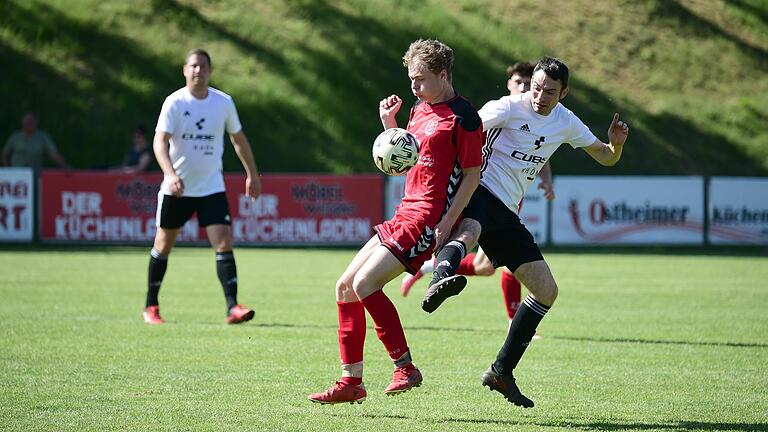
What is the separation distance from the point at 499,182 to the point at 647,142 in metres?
23.6

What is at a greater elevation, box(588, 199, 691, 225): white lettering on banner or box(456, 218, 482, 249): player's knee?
box(456, 218, 482, 249): player's knee

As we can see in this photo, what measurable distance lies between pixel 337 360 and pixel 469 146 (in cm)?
247

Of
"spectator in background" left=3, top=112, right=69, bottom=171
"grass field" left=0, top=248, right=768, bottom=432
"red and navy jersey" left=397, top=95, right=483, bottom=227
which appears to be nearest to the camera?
"grass field" left=0, top=248, right=768, bottom=432

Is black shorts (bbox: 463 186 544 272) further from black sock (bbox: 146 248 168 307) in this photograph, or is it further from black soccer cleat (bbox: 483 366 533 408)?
black sock (bbox: 146 248 168 307)

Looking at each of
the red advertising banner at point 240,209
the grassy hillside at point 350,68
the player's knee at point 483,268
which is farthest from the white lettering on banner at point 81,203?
the player's knee at point 483,268

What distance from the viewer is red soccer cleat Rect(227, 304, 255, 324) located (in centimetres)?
949

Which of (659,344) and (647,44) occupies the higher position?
(647,44)

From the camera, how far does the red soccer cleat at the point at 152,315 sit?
9.83 meters

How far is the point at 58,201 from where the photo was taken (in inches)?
820

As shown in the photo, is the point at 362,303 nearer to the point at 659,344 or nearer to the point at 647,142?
the point at 659,344

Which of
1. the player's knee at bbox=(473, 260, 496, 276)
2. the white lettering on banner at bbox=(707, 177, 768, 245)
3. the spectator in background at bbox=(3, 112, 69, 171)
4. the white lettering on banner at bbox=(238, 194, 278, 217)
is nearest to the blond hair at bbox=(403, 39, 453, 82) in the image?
the player's knee at bbox=(473, 260, 496, 276)

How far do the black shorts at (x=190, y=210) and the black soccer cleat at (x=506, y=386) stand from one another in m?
4.27

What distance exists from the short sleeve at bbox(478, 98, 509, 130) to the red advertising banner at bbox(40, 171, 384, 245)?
1437 cm

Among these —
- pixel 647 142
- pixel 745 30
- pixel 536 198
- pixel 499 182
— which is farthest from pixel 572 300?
pixel 745 30
